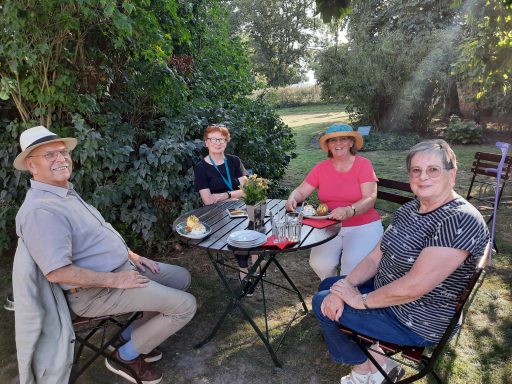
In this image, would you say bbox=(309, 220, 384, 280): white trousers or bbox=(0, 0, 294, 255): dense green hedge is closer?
bbox=(309, 220, 384, 280): white trousers

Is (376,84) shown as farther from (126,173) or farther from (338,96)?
(126,173)

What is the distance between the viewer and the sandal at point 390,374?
2.13 metres

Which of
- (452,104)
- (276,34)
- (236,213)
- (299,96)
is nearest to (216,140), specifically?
(236,213)

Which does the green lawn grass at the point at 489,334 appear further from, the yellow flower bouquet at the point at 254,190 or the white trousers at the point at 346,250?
the yellow flower bouquet at the point at 254,190

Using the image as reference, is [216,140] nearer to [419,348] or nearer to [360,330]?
[360,330]

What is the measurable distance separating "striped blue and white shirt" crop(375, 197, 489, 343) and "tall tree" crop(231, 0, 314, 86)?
98.6 ft

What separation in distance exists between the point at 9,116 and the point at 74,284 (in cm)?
293

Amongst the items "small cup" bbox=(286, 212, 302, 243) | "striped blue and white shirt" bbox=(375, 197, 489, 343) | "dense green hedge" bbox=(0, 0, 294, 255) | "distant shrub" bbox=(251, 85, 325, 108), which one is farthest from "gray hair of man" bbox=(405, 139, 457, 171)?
"distant shrub" bbox=(251, 85, 325, 108)

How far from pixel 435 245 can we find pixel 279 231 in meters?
0.90

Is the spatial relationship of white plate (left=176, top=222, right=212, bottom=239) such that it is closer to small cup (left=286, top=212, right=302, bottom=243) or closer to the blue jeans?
small cup (left=286, top=212, right=302, bottom=243)

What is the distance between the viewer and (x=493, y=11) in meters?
4.28

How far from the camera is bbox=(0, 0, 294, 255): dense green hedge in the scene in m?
3.14

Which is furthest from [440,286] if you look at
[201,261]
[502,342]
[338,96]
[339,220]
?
[338,96]

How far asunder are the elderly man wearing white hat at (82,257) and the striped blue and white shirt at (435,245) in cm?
127
